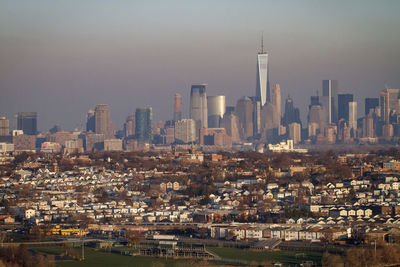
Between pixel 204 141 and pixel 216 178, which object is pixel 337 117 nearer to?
pixel 204 141

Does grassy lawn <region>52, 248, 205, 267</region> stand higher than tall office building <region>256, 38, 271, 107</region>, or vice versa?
tall office building <region>256, 38, 271, 107</region>

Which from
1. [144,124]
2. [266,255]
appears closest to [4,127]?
[144,124]

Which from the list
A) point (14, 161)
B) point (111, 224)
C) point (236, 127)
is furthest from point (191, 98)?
point (111, 224)

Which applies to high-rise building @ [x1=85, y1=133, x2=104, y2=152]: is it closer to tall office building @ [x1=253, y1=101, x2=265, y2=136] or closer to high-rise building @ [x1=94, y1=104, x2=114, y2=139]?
high-rise building @ [x1=94, y1=104, x2=114, y2=139]

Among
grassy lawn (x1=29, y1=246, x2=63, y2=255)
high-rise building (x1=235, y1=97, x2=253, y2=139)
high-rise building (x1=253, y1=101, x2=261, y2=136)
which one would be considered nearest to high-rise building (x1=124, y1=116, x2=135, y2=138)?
high-rise building (x1=235, y1=97, x2=253, y2=139)

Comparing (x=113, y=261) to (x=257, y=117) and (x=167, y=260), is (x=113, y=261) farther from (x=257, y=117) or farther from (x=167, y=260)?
(x=257, y=117)

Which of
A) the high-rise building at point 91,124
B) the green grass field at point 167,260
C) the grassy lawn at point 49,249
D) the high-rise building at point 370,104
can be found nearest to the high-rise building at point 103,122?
the high-rise building at point 91,124

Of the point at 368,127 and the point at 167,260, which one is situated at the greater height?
the point at 368,127
